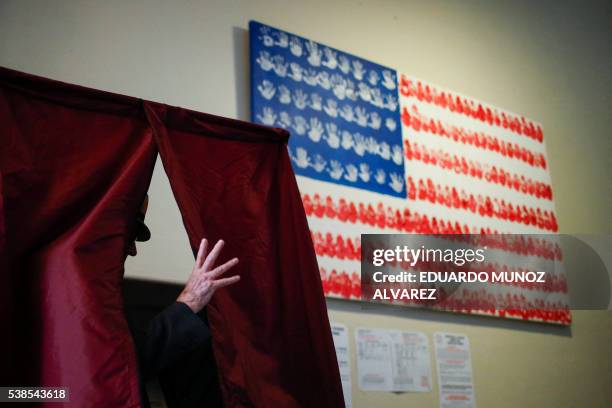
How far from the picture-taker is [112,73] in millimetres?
2215

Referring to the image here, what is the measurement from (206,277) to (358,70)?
1524 mm

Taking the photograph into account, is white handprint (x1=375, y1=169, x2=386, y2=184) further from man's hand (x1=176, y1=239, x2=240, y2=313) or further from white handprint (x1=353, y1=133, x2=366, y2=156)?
man's hand (x1=176, y1=239, x2=240, y2=313)

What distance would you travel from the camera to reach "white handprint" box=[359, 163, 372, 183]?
2.63 m

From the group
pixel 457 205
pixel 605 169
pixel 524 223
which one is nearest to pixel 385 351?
pixel 457 205

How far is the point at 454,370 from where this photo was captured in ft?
8.57

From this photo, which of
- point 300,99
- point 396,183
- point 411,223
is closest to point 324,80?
point 300,99

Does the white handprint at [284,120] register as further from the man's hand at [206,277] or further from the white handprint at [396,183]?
the man's hand at [206,277]

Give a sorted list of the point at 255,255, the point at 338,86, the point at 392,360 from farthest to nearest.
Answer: the point at 338,86, the point at 392,360, the point at 255,255

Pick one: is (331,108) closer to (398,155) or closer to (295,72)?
(295,72)

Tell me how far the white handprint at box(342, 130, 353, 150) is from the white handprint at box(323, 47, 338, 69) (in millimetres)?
305

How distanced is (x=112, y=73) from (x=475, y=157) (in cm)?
172

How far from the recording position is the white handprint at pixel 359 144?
2.65 m

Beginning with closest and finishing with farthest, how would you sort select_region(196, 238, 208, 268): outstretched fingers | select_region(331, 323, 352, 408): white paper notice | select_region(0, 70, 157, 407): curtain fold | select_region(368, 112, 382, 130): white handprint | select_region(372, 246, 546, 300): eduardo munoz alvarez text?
1. select_region(0, 70, 157, 407): curtain fold
2. select_region(196, 238, 208, 268): outstretched fingers
3. select_region(331, 323, 352, 408): white paper notice
4. select_region(372, 246, 546, 300): eduardo munoz alvarez text
5. select_region(368, 112, 382, 130): white handprint

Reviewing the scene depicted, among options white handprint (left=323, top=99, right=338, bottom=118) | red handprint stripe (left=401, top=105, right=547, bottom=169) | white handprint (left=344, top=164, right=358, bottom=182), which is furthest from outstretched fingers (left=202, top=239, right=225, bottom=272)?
red handprint stripe (left=401, top=105, right=547, bottom=169)
